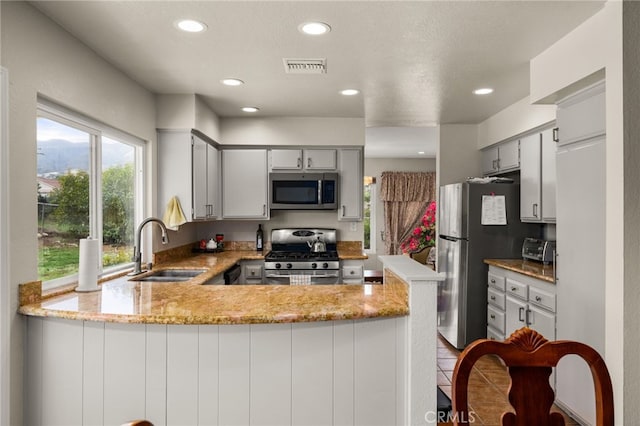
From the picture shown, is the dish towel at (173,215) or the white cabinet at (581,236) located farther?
the dish towel at (173,215)

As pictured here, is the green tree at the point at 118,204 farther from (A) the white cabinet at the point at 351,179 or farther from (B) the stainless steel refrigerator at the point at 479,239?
(B) the stainless steel refrigerator at the point at 479,239

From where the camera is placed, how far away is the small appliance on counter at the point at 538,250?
350cm

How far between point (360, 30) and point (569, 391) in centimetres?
248

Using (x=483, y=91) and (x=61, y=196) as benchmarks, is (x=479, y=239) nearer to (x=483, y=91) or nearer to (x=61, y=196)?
(x=483, y=91)

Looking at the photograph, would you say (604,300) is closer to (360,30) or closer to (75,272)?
(360,30)

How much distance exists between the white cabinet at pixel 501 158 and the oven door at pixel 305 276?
1.95 m

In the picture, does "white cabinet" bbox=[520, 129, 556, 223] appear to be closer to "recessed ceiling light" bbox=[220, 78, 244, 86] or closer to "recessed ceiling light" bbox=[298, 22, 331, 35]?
"recessed ceiling light" bbox=[298, 22, 331, 35]

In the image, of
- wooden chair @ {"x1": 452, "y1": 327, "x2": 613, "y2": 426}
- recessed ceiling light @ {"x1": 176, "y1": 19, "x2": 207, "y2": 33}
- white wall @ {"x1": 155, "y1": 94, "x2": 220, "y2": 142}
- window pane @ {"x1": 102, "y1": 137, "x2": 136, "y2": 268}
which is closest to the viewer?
wooden chair @ {"x1": 452, "y1": 327, "x2": 613, "y2": 426}

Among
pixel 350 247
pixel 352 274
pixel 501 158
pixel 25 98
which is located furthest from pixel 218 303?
pixel 501 158

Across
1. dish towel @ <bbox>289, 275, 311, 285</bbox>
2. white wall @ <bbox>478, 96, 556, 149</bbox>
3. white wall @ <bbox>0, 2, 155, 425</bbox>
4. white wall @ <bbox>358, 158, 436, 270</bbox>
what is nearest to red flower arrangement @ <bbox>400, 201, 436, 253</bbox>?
white wall @ <bbox>358, 158, 436, 270</bbox>

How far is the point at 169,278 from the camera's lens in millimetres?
3305

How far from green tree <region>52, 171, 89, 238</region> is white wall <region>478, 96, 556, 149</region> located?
3.19 meters

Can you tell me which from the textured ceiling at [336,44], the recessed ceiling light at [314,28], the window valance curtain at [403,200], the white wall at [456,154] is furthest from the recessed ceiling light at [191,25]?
the window valance curtain at [403,200]

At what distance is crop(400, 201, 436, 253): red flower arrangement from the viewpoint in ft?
24.5
